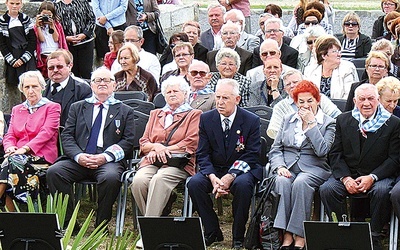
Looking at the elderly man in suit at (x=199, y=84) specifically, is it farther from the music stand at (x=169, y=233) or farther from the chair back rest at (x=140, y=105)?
the music stand at (x=169, y=233)

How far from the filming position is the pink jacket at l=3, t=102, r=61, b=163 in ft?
32.6

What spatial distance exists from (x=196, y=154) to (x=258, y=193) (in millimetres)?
765

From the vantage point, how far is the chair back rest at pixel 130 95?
11.0m

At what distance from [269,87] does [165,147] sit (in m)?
1.57

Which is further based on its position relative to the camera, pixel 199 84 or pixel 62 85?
pixel 62 85

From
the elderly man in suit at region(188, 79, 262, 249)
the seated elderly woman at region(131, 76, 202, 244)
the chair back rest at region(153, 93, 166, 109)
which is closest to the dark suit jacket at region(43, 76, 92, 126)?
the chair back rest at region(153, 93, 166, 109)

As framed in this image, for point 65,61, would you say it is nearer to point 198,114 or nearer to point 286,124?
point 198,114

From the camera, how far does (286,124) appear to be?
365 inches

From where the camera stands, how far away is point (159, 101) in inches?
427

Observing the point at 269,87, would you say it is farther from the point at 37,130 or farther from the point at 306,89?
the point at 37,130

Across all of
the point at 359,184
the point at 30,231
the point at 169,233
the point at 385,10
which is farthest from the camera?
the point at 385,10

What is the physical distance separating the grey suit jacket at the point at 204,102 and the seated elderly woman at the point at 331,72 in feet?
3.94

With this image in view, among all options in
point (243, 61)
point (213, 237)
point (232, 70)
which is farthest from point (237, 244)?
point (243, 61)

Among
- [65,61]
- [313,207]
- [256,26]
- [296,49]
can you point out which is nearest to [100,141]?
[65,61]
